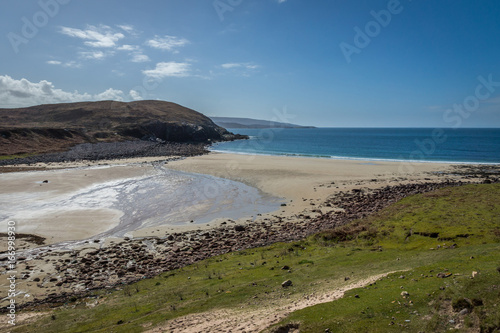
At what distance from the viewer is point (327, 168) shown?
5409 cm

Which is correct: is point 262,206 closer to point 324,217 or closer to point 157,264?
point 324,217

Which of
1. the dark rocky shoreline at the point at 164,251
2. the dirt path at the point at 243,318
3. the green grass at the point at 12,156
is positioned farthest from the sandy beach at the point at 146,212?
the green grass at the point at 12,156

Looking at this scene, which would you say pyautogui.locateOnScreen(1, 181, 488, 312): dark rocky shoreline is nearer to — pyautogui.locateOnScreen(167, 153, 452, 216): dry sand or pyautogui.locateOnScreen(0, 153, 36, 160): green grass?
pyautogui.locateOnScreen(167, 153, 452, 216): dry sand

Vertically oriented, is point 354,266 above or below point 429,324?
below

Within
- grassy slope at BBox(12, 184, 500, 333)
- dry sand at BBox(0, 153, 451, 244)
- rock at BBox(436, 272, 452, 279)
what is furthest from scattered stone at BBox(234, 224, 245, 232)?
rock at BBox(436, 272, 452, 279)

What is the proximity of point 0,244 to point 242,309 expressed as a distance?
19.1 meters

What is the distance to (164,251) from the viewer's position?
18.3 m

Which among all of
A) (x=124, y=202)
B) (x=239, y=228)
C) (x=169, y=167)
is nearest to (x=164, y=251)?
(x=239, y=228)

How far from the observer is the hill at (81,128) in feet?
259

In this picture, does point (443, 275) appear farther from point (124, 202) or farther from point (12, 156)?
point (12, 156)

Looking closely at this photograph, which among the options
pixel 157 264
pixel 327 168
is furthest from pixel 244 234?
pixel 327 168

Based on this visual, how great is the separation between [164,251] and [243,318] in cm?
1079

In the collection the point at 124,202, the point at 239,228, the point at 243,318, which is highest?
the point at 243,318

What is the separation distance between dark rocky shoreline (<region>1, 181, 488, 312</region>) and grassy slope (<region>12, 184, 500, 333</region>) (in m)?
1.32
